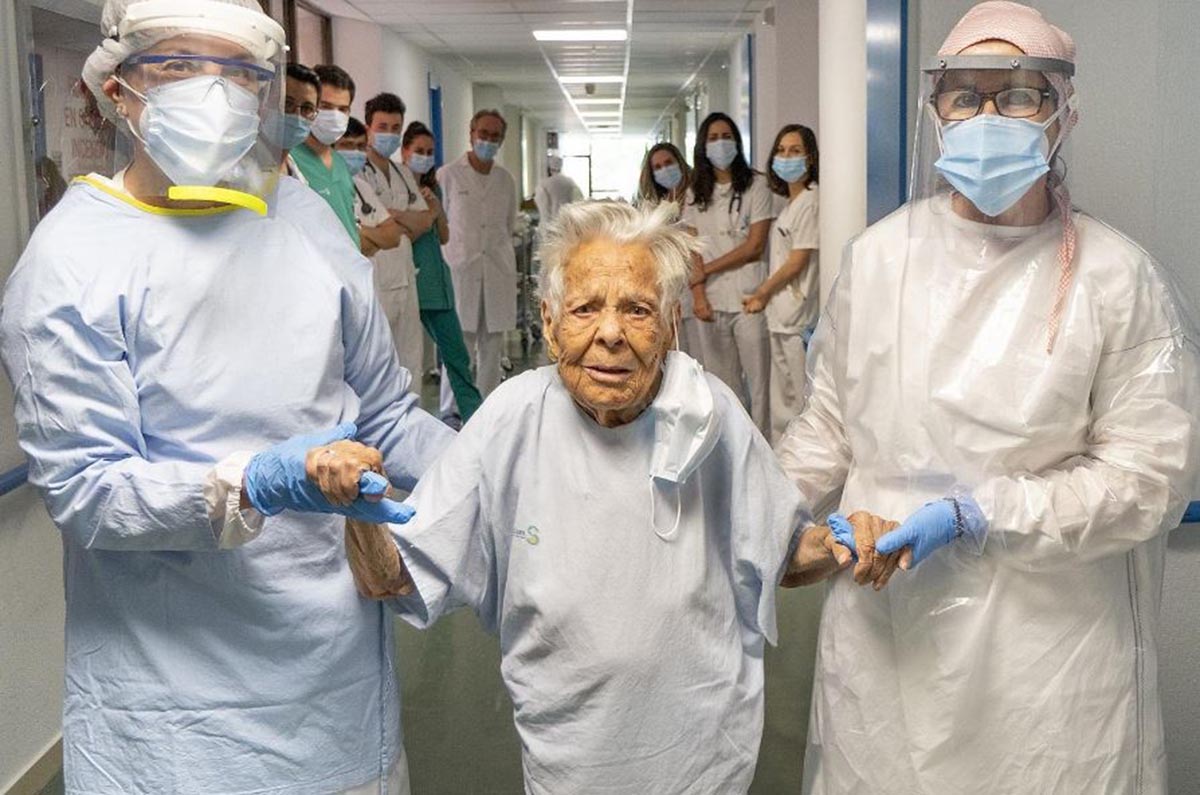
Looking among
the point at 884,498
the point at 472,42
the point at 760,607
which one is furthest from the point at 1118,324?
the point at 472,42

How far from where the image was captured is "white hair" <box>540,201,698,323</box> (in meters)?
1.68

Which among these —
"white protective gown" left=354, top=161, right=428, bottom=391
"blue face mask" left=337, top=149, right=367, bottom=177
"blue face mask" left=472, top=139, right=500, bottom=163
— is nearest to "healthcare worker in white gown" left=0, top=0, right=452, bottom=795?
"blue face mask" left=337, top=149, right=367, bottom=177

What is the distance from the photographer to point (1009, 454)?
182 cm

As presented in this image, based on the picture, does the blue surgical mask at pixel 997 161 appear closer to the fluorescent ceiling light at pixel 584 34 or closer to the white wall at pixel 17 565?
the white wall at pixel 17 565

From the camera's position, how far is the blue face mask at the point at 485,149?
7.52 m

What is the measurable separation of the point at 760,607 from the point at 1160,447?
56 centimetres

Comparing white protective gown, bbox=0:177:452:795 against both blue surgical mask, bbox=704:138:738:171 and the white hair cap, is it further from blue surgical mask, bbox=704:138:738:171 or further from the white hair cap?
blue surgical mask, bbox=704:138:738:171

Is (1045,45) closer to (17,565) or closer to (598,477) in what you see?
(598,477)

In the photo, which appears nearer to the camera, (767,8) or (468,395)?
(468,395)

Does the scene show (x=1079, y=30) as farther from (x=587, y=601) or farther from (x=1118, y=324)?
(x=587, y=601)

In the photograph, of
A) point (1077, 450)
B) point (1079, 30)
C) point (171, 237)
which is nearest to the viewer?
point (171, 237)

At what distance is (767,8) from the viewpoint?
30.9 ft

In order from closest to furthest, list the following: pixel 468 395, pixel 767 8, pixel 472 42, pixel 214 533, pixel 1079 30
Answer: pixel 214 533 < pixel 1079 30 < pixel 468 395 < pixel 767 8 < pixel 472 42

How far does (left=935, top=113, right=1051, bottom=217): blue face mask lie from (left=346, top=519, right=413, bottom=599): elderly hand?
90 centimetres
